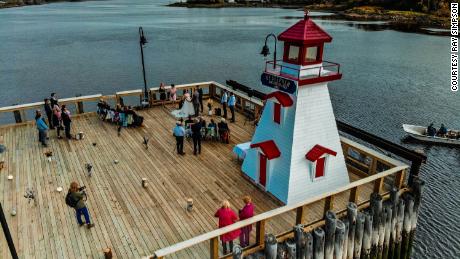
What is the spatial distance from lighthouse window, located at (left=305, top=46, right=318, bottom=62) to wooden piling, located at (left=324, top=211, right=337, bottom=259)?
482cm

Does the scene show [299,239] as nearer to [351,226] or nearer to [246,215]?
[246,215]

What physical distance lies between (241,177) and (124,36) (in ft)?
250

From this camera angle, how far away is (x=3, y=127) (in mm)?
17969

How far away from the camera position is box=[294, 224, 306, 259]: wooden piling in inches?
368

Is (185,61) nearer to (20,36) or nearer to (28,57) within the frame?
(28,57)

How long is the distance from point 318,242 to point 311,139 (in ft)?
11.2

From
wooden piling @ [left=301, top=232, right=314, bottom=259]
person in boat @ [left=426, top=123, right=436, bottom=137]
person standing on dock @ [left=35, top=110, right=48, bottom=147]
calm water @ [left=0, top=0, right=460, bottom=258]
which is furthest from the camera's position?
person in boat @ [left=426, top=123, right=436, bottom=137]

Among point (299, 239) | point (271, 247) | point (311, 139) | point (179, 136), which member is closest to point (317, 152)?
point (311, 139)

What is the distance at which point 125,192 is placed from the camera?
12.3 meters

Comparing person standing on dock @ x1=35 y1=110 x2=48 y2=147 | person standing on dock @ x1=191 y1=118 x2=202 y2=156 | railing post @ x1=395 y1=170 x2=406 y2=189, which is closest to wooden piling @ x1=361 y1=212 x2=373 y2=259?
railing post @ x1=395 y1=170 x2=406 y2=189

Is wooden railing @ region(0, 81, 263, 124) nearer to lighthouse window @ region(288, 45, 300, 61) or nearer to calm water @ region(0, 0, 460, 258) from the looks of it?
lighthouse window @ region(288, 45, 300, 61)

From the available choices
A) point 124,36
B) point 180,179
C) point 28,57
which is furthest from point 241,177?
point 124,36

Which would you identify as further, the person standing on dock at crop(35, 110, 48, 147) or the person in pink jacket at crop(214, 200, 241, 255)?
the person standing on dock at crop(35, 110, 48, 147)

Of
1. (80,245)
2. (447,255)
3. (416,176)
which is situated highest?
(416,176)
